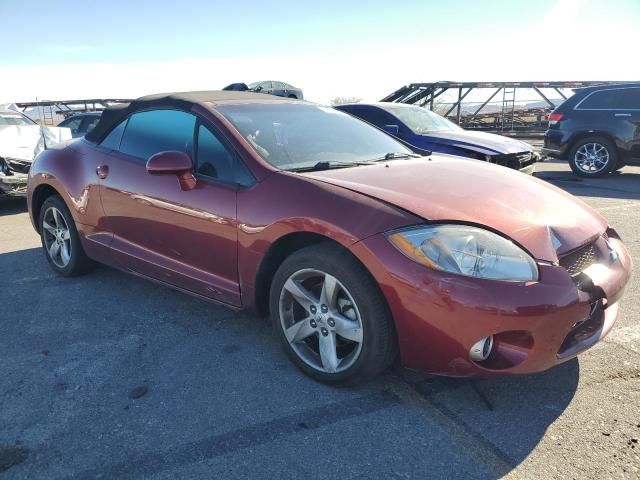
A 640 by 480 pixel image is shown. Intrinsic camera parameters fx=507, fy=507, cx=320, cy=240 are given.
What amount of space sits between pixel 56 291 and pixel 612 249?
3969mm

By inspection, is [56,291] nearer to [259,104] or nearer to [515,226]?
[259,104]

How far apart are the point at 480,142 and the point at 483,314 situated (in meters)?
5.81

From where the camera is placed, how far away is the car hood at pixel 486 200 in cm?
237

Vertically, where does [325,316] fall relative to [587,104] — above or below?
below

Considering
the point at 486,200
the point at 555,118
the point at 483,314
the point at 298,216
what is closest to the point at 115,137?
the point at 298,216

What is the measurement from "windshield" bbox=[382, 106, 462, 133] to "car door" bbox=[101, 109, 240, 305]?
513cm

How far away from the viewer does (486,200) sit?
8.59 feet

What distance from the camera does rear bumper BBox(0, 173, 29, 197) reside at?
7.16m

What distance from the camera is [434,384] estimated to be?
264cm

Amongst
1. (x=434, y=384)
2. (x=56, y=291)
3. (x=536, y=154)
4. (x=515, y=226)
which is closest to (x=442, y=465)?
(x=434, y=384)

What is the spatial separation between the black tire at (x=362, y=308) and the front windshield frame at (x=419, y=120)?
5.71 metres

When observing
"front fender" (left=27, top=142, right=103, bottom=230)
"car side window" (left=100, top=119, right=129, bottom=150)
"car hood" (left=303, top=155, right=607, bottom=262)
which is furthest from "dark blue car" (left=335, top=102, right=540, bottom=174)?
"car hood" (left=303, top=155, right=607, bottom=262)

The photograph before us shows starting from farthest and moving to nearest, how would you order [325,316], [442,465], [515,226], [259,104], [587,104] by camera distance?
1. [587,104]
2. [259,104]
3. [325,316]
4. [515,226]
5. [442,465]

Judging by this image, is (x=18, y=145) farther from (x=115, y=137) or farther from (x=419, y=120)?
(x=419, y=120)
